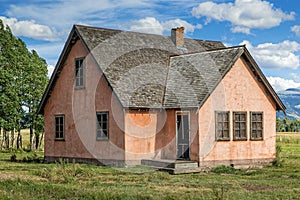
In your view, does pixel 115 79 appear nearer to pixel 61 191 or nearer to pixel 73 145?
pixel 73 145

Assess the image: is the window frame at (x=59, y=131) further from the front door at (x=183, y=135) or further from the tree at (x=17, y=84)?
the tree at (x=17, y=84)

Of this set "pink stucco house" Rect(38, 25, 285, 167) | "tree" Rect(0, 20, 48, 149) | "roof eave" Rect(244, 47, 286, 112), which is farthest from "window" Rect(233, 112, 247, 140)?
"tree" Rect(0, 20, 48, 149)

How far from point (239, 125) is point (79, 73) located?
29.8 feet

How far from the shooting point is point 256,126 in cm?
2689

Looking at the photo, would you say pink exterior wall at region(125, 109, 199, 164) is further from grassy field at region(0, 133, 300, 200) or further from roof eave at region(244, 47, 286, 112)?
roof eave at region(244, 47, 286, 112)

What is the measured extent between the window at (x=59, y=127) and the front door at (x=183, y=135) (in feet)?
Result: 23.3

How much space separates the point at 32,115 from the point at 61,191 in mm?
30014

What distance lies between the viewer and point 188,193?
1565 cm

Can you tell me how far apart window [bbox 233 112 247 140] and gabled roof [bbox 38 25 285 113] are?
7.37 feet

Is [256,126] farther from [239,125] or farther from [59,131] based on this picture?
[59,131]

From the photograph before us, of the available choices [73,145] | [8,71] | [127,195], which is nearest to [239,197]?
[127,195]

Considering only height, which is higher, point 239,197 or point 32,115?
point 32,115

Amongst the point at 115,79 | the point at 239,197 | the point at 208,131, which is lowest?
the point at 239,197

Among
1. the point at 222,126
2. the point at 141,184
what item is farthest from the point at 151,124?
the point at 141,184
